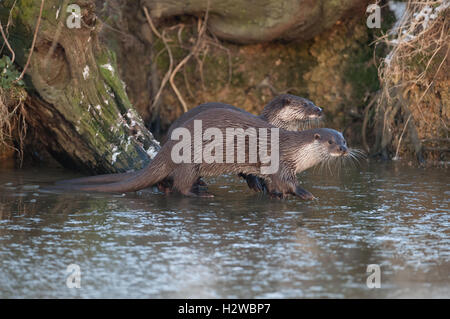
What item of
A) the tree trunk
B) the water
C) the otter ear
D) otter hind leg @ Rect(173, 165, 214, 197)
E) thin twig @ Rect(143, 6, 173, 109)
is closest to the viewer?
the water

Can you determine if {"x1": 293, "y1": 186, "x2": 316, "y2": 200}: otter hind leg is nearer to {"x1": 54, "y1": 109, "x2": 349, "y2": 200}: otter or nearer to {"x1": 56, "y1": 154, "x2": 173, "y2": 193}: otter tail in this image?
{"x1": 54, "y1": 109, "x2": 349, "y2": 200}: otter

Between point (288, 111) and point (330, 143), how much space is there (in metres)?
0.76

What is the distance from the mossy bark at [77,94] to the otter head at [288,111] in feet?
2.71

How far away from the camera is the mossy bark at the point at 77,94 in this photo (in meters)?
4.66

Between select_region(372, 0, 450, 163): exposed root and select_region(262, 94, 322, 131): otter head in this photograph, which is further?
select_region(372, 0, 450, 163): exposed root

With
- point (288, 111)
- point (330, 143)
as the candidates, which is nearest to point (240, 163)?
point (330, 143)

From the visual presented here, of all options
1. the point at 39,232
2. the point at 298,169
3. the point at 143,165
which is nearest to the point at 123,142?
the point at 143,165

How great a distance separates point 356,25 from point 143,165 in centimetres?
301

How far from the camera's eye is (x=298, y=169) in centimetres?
460

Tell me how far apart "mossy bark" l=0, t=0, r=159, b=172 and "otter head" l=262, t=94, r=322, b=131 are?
2.71 feet

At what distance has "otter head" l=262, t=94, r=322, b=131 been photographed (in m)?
5.24

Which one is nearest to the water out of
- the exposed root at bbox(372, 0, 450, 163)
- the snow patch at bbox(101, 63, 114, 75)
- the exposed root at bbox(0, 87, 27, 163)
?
the exposed root at bbox(0, 87, 27, 163)

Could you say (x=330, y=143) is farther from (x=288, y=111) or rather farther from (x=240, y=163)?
(x=288, y=111)
